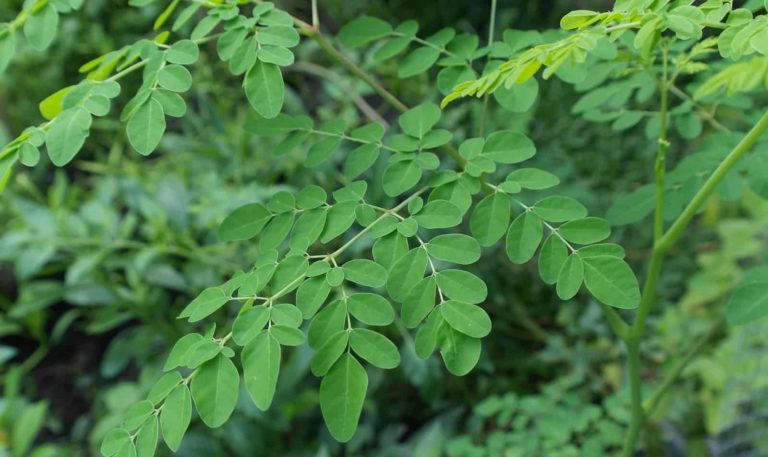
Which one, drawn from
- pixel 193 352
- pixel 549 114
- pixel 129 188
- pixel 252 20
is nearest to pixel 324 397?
pixel 193 352

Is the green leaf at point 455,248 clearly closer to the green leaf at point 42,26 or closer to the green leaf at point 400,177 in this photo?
the green leaf at point 400,177

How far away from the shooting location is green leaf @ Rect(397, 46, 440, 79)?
1231 mm

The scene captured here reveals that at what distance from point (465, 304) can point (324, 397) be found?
19 centimetres

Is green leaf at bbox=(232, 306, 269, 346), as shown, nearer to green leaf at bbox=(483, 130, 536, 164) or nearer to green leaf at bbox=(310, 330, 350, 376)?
green leaf at bbox=(310, 330, 350, 376)

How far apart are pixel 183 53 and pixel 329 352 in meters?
0.44

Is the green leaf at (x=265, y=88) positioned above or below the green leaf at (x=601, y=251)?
above

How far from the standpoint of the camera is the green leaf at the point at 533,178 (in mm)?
1026

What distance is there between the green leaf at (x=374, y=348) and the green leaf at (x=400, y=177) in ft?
0.79

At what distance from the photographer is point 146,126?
94cm

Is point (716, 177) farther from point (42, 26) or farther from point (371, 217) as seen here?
point (42, 26)

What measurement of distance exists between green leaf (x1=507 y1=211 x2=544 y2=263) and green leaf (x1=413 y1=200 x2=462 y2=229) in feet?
0.26

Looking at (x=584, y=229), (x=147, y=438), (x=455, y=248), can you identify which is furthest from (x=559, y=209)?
(x=147, y=438)

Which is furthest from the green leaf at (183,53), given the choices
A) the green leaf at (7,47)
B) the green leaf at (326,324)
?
the green leaf at (326,324)

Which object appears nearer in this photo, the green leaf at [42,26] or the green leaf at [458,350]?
the green leaf at [458,350]
